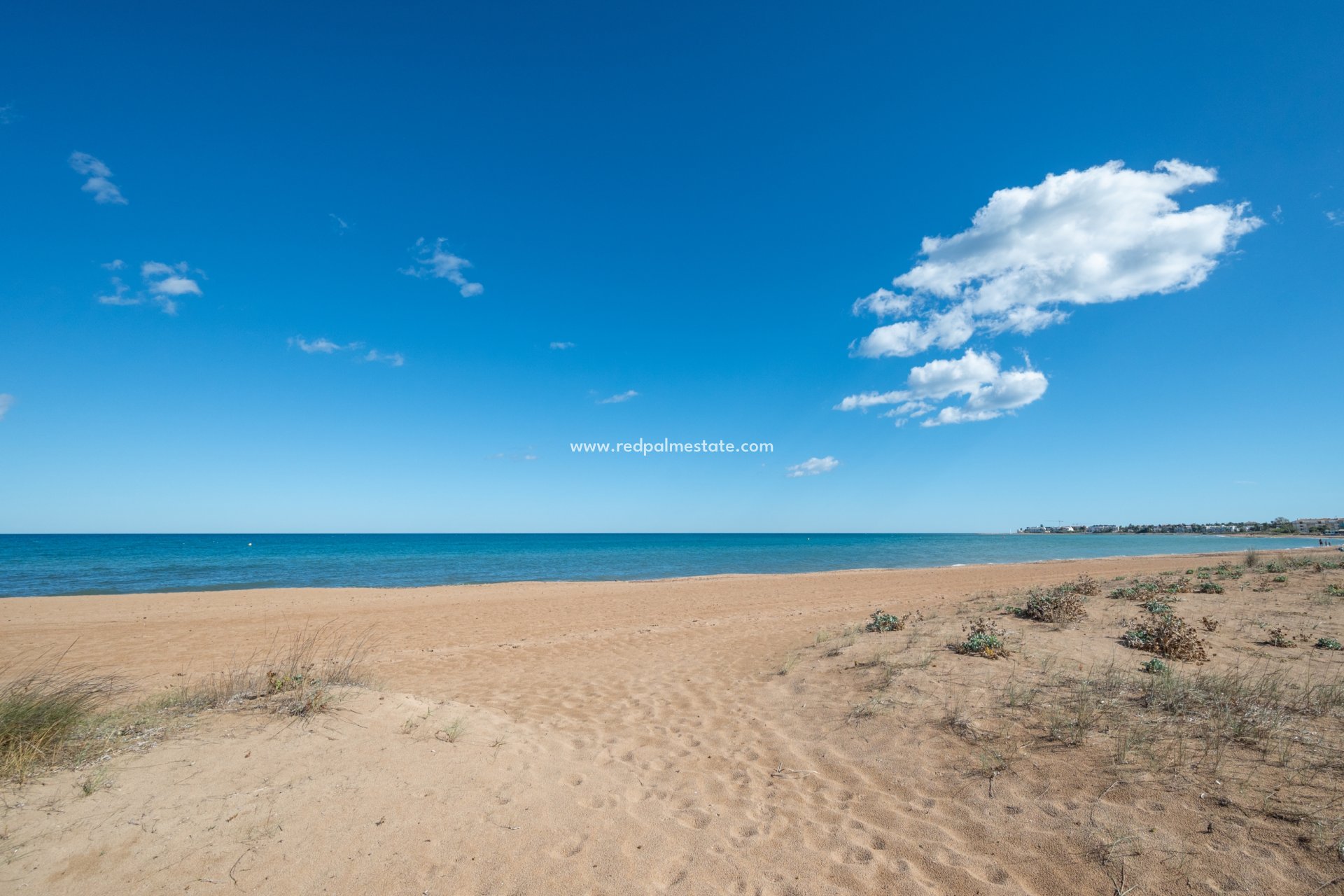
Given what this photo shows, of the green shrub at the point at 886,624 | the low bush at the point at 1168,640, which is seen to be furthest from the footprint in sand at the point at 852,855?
the green shrub at the point at 886,624

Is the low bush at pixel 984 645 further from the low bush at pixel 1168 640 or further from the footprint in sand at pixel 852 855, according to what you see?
the footprint in sand at pixel 852 855

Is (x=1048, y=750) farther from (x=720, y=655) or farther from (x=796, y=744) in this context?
(x=720, y=655)

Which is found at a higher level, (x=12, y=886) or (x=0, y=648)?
(x=12, y=886)

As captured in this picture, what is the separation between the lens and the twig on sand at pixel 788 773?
5.50 meters

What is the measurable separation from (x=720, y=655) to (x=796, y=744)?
17.2 feet

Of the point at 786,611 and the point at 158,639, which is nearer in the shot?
the point at 158,639

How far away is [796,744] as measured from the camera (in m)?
6.27

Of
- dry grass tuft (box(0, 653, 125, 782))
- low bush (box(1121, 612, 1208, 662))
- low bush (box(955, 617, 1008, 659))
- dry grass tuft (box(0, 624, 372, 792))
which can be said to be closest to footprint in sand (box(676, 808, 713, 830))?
dry grass tuft (box(0, 624, 372, 792))

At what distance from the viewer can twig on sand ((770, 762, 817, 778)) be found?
18.1ft

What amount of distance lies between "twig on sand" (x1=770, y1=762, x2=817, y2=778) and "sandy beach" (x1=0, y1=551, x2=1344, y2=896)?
4 centimetres

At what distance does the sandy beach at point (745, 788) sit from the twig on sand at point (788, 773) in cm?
4

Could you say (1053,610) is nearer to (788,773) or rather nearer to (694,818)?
(788,773)

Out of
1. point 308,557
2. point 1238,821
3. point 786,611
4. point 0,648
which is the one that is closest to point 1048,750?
point 1238,821

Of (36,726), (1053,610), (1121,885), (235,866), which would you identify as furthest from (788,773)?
(1053,610)
